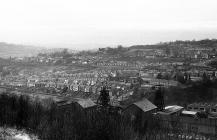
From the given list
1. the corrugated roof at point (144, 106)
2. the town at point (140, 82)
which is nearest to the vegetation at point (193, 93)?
the town at point (140, 82)

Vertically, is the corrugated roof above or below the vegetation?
above

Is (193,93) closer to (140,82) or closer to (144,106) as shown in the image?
(140,82)

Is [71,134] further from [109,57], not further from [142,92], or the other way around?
[109,57]

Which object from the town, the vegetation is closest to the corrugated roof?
the town

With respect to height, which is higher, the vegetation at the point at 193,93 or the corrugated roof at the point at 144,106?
the corrugated roof at the point at 144,106

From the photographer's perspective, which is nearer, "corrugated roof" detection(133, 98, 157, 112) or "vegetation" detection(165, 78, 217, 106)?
"corrugated roof" detection(133, 98, 157, 112)

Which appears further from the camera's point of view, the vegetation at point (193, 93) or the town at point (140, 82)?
the vegetation at point (193, 93)

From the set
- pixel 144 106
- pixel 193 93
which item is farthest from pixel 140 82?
pixel 144 106

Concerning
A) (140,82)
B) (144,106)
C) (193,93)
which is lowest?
(193,93)

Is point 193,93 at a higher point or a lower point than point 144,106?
lower

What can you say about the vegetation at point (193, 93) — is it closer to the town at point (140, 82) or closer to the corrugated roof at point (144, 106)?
the town at point (140, 82)

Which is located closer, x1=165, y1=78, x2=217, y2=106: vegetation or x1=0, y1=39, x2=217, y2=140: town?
x1=0, y1=39, x2=217, y2=140: town

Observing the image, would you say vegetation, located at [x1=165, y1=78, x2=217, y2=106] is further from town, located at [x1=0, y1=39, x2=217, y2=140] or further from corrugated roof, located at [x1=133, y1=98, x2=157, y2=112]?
corrugated roof, located at [x1=133, y1=98, x2=157, y2=112]
